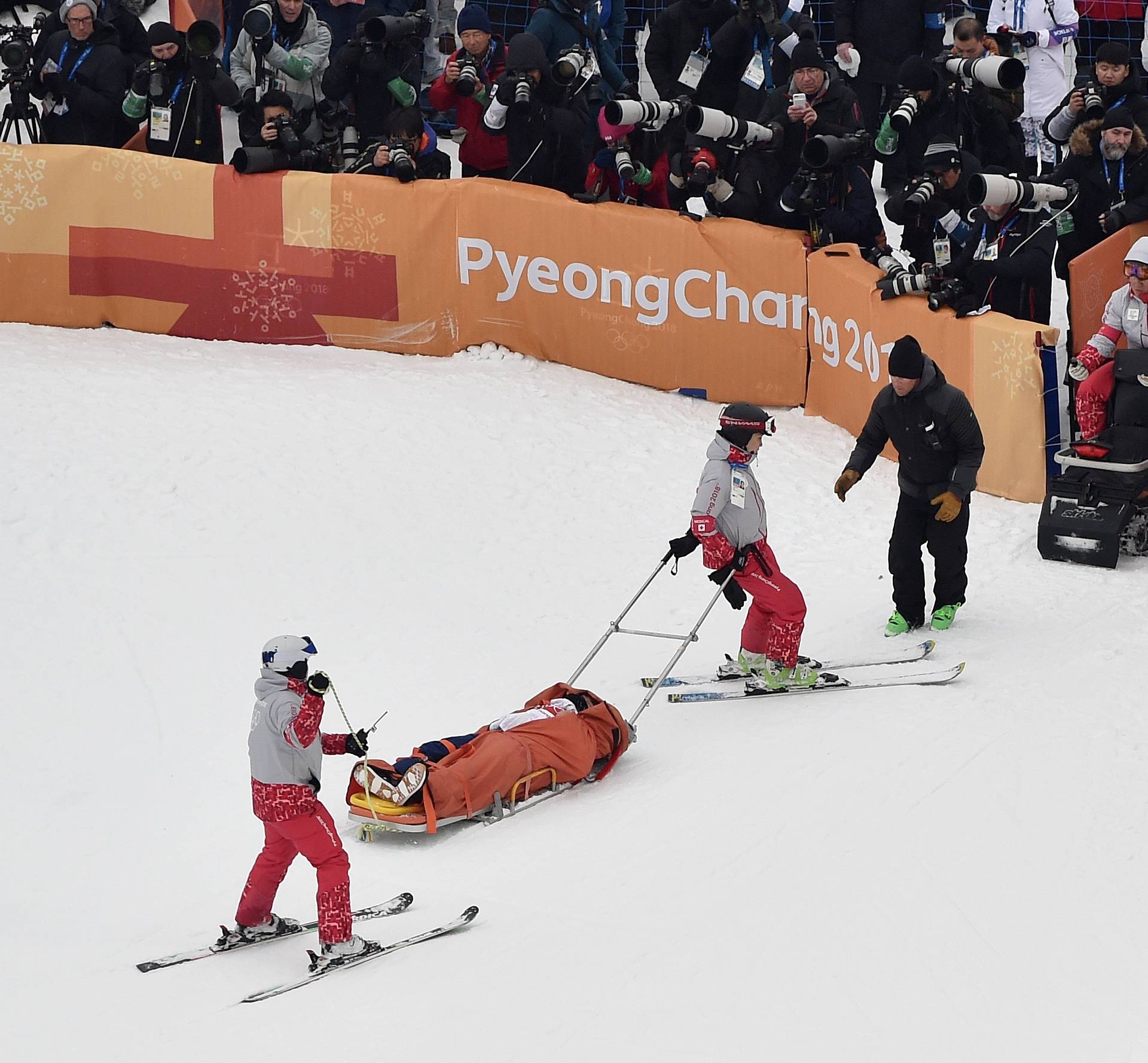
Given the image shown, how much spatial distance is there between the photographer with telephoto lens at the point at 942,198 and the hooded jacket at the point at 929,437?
227cm

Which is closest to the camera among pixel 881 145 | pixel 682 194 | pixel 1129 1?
pixel 881 145

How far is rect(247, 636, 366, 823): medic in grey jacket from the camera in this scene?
534 cm

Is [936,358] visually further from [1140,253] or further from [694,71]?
[694,71]

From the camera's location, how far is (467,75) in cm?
1073

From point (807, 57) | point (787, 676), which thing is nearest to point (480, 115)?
point (807, 57)

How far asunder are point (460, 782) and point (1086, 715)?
2.70 m

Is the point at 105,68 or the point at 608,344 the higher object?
the point at 105,68

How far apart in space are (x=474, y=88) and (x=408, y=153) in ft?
2.23

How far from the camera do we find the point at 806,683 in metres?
7.32

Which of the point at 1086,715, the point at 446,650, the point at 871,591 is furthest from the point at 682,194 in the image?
the point at 1086,715

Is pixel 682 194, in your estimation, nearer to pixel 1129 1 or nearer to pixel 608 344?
pixel 608 344

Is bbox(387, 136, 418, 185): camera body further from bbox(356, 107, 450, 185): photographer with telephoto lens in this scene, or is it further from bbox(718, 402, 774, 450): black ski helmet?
bbox(718, 402, 774, 450): black ski helmet

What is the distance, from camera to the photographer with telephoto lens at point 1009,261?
9.51 m

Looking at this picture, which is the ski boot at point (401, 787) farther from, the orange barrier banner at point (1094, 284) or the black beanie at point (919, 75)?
the black beanie at point (919, 75)
